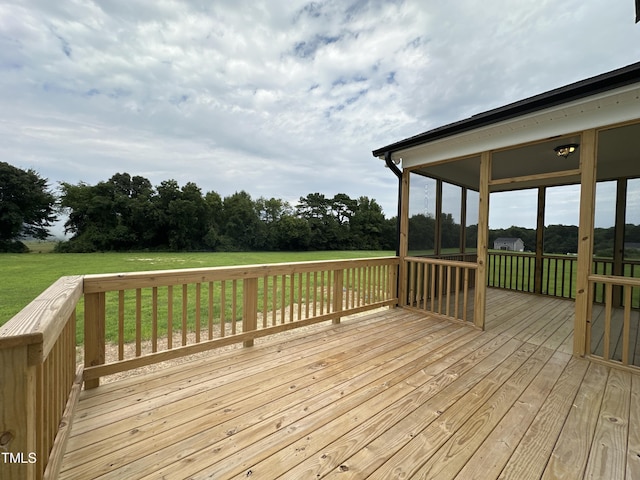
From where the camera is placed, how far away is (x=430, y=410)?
181cm

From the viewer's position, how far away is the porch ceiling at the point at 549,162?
3.10 metres

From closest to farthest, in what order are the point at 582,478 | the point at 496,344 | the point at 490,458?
the point at 582,478 < the point at 490,458 < the point at 496,344

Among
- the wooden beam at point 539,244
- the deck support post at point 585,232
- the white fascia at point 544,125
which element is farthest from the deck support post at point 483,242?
the wooden beam at point 539,244

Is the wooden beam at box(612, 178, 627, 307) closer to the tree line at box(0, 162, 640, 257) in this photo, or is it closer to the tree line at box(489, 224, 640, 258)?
the tree line at box(489, 224, 640, 258)

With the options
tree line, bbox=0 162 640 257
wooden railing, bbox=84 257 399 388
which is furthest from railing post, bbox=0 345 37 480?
tree line, bbox=0 162 640 257

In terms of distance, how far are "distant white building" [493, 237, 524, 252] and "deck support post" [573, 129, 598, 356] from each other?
358cm

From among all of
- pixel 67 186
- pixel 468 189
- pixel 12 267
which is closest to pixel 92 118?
pixel 12 267

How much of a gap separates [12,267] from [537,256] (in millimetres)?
15058

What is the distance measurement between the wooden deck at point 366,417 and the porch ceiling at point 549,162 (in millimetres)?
2596

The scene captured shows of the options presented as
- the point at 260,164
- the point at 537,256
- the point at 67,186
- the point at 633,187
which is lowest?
the point at 537,256

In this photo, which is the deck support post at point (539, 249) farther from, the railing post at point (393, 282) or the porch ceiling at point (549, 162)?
the railing post at point (393, 282)

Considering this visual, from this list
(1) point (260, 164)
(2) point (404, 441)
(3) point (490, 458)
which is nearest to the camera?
(3) point (490, 458)

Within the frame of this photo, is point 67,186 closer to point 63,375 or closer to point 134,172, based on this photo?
point 134,172

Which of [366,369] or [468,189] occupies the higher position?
[468,189]
